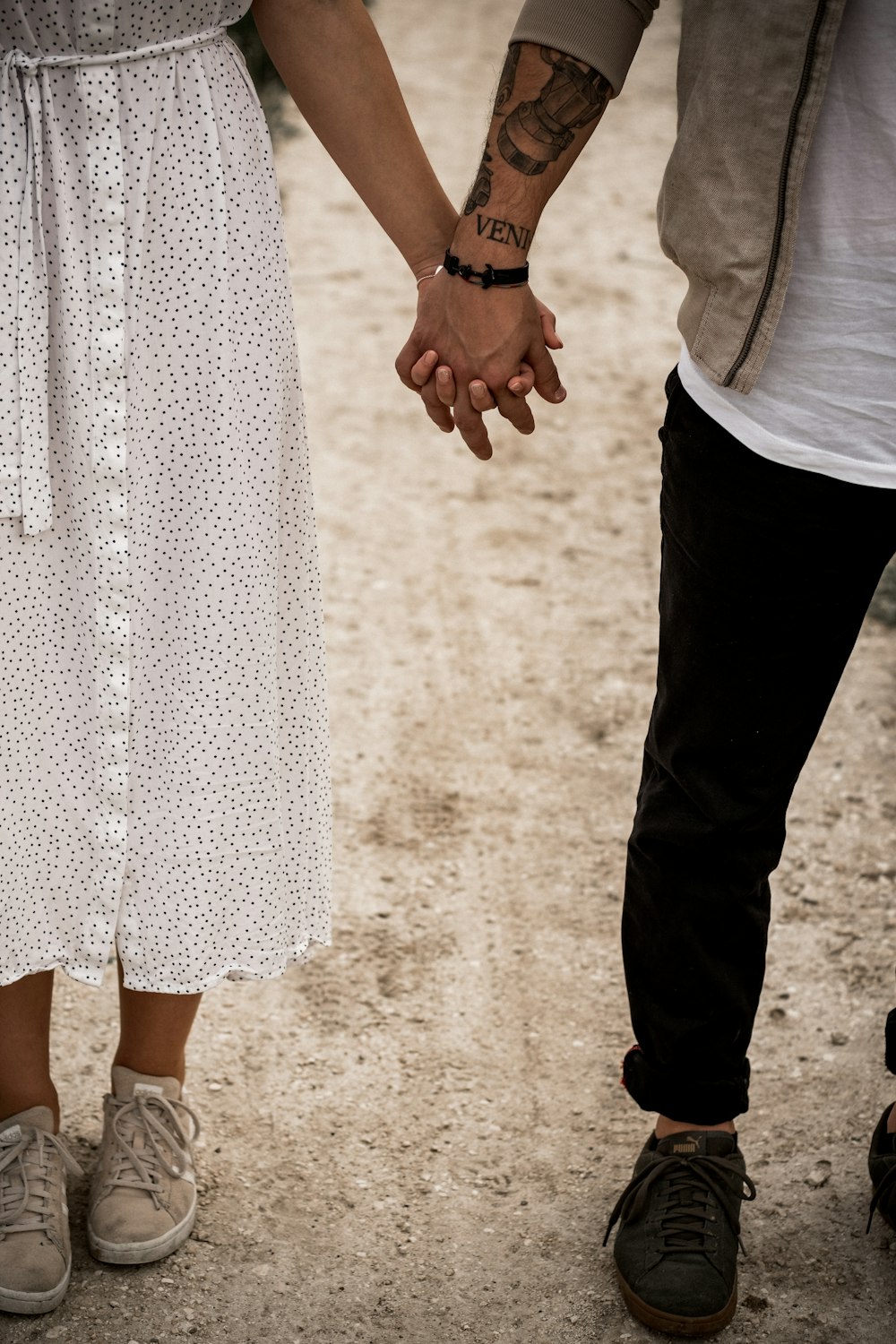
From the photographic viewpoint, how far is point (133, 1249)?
6.19ft

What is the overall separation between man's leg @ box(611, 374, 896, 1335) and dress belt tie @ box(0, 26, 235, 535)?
73 centimetres

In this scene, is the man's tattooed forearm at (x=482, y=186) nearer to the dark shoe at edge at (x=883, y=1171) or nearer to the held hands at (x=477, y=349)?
the held hands at (x=477, y=349)

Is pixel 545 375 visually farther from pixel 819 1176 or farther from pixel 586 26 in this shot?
pixel 819 1176

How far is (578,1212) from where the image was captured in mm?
2062

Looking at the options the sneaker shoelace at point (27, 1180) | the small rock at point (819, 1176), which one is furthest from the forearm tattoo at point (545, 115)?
the small rock at point (819, 1176)

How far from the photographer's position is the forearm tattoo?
1598mm

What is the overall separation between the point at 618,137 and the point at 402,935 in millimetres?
6310

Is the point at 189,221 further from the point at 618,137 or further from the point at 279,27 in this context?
the point at 618,137

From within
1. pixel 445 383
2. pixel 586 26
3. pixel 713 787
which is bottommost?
pixel 713 787

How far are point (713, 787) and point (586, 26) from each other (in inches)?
35.3

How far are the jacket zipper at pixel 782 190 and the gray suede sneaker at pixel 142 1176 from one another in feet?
4.09

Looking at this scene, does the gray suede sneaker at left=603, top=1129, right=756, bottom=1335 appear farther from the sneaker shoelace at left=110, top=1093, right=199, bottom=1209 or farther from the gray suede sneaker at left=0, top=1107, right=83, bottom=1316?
the gray suede sneaker at left=0, top=1107, right=83, bottom=1316

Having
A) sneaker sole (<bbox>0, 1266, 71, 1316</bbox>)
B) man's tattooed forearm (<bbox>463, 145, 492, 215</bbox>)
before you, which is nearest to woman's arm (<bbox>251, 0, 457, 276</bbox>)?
man's tattooed forearm (<bbox>463, 145, 492, 215</bbox>)

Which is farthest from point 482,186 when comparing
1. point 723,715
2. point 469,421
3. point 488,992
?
point 488,992
